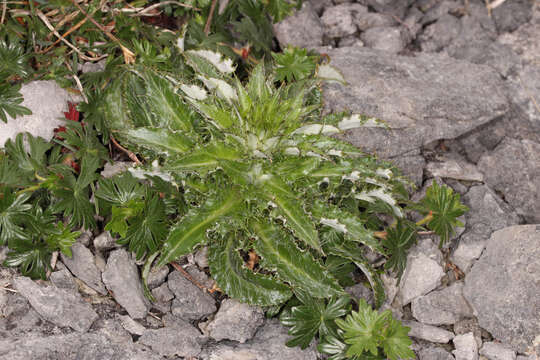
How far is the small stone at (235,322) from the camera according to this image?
8.61 ft

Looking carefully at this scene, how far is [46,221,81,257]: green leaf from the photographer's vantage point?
264 cm

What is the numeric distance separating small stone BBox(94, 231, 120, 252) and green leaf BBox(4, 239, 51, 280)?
0.94 feet

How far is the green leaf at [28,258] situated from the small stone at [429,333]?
1.90m

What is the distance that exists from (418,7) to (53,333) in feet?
12.0

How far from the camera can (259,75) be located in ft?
8.59

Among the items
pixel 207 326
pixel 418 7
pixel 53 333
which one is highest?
pixel 418 7

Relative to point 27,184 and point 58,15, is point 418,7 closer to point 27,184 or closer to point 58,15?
point 58,15

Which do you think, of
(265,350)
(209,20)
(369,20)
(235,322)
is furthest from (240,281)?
(369,20)

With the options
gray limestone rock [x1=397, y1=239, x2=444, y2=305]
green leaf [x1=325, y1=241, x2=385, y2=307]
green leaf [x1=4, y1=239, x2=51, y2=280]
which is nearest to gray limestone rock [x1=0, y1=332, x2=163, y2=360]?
green leaf [x1=4, y1=239, x2=51, y2=280]

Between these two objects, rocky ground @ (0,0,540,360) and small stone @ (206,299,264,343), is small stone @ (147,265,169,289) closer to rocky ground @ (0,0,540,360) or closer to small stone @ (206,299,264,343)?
rocky ground @ (0,0,540,360)

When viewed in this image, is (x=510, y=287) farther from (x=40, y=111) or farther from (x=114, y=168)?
(x=40, y=111)

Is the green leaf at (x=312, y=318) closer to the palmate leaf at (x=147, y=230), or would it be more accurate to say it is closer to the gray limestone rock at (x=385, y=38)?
the palmate leaf at (x=147, y=230)

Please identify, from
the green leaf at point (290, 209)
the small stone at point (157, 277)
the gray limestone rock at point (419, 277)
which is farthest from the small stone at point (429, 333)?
the small stone at point (157, 277)

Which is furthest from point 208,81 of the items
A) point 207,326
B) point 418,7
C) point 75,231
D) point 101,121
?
point 418,7
